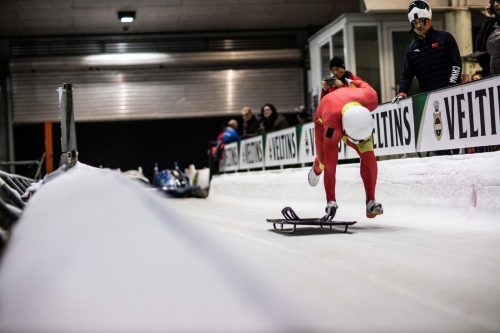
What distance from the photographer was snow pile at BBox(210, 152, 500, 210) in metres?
4.73

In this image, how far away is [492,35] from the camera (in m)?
5.29

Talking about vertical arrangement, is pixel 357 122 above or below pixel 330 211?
above

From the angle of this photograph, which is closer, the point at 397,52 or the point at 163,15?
the point at 397,52

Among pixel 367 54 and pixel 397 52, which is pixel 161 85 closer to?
pixel 367 54

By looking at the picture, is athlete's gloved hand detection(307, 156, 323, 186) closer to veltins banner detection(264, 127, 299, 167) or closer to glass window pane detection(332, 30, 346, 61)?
veltins banner detection(264, 127, 299, 167)

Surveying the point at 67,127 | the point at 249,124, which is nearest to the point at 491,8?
the point at 67,127

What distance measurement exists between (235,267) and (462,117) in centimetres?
451

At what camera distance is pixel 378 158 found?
6.47m

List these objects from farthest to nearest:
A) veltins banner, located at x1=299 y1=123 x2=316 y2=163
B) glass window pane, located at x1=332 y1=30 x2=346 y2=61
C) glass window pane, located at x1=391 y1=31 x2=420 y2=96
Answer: glass window pane, located at x1=332 y1=30 x2=346 y2=61, glass window pane, located at x1=391 y1=31 x2=420 y2=96, veltins banner, located at x1=299 y1=123 x2=316 y2=163

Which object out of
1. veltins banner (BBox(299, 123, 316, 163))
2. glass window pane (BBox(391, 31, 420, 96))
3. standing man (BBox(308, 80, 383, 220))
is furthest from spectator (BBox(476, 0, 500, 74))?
glass window pane (BBox(391, 31, 420, 96))

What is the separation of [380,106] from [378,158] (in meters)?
0.53

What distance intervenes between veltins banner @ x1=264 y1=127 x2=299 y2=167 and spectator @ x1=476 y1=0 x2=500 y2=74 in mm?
3283

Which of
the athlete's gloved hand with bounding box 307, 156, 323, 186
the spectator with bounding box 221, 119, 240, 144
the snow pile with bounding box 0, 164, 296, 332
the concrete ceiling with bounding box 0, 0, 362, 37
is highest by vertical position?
the concrete ceiling with bounding box 0, 0, 362, 37

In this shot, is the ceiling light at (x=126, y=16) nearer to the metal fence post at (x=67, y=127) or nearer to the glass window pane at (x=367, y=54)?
the glass window pane at (x=367, y=54)
